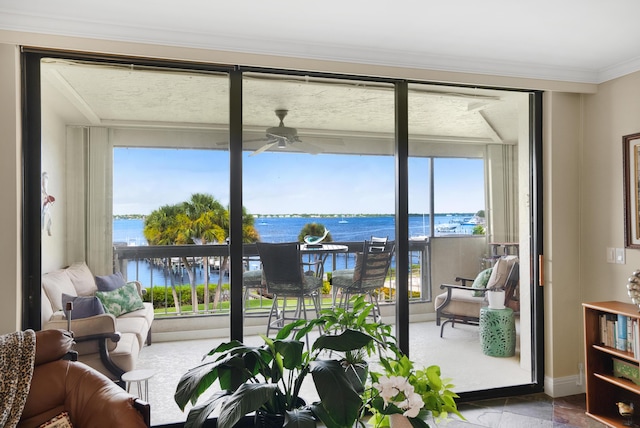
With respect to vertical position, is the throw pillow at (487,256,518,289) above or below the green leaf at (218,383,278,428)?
above

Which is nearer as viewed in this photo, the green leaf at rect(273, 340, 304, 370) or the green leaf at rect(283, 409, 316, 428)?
the green leaf at rect(283, 409, 316, 428)

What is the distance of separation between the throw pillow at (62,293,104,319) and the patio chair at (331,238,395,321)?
5.00 feet

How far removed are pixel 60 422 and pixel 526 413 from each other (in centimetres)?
303

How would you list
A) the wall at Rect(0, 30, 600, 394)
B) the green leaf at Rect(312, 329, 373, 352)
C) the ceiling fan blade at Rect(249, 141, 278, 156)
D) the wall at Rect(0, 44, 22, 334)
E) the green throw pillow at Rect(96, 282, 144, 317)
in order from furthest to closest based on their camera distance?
1. the wall at Rect(0, 30, 600, 394)
2. the ceiling fan blade at Rect(249, 141, 278, 156)
3. the green throw pillow at Rect(96, 282, 144, 317)
4. the wall at Rect(0, 44, 22, 334)
5. the green leaf at Rect(312, 329, 373, 352)

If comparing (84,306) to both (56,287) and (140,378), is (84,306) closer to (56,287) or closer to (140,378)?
(56,287)

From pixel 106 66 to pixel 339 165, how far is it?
64.4 inches

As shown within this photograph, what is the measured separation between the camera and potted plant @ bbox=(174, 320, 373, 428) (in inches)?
82.8

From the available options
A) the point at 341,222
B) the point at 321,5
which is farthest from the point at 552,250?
the point at 321,5

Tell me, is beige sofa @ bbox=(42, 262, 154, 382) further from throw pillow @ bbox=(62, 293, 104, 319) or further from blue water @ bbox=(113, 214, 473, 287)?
blue water @ bbox=(113, 214, 473, 287)

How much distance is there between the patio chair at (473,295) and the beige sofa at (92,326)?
2159mm

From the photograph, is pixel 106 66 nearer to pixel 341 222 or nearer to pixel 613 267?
pixel 341 222

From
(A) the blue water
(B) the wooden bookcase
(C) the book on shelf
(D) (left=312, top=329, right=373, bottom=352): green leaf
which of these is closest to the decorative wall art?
(A) the blue water

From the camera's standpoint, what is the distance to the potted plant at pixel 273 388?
6.90ft

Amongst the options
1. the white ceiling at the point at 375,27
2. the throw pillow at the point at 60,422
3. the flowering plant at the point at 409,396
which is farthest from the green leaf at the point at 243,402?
the white ceiling at the point at 375,27
